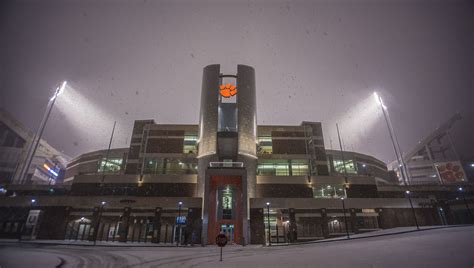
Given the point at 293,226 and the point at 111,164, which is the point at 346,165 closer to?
the point at 293,226

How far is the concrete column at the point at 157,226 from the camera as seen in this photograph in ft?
114

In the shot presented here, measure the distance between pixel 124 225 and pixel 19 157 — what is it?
5454 cm

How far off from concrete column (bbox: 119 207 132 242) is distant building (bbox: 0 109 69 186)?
21.4 metres

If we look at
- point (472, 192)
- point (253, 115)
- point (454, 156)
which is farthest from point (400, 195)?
point (454, 156)

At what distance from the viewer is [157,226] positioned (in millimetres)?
36000

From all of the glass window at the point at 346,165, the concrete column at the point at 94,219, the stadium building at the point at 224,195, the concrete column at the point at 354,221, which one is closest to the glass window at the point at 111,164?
the stadium building at the point at 224,195

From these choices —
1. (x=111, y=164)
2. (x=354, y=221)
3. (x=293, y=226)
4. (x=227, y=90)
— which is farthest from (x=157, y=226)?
(x=111, y=164)

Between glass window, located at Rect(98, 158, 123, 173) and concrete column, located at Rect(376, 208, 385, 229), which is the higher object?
glass window, located at Rect(98, 158, 123, 173)

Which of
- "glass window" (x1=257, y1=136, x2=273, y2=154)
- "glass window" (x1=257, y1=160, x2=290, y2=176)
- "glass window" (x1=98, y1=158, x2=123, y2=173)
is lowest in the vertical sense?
"glass window" (x1=257, y1=160, x2=290, y2=176)

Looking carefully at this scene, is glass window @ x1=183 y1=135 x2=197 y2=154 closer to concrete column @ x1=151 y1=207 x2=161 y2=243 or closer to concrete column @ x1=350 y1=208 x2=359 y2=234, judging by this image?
concrete column @ x1=151 y1=207 x2=161 y2=243

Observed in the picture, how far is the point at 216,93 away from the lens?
156 feet

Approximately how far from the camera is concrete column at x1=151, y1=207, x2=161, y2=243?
3489 cm

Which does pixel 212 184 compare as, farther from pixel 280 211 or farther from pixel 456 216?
pixel 456 216

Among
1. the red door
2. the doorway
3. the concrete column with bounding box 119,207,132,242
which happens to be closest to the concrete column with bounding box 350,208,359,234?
the red door
